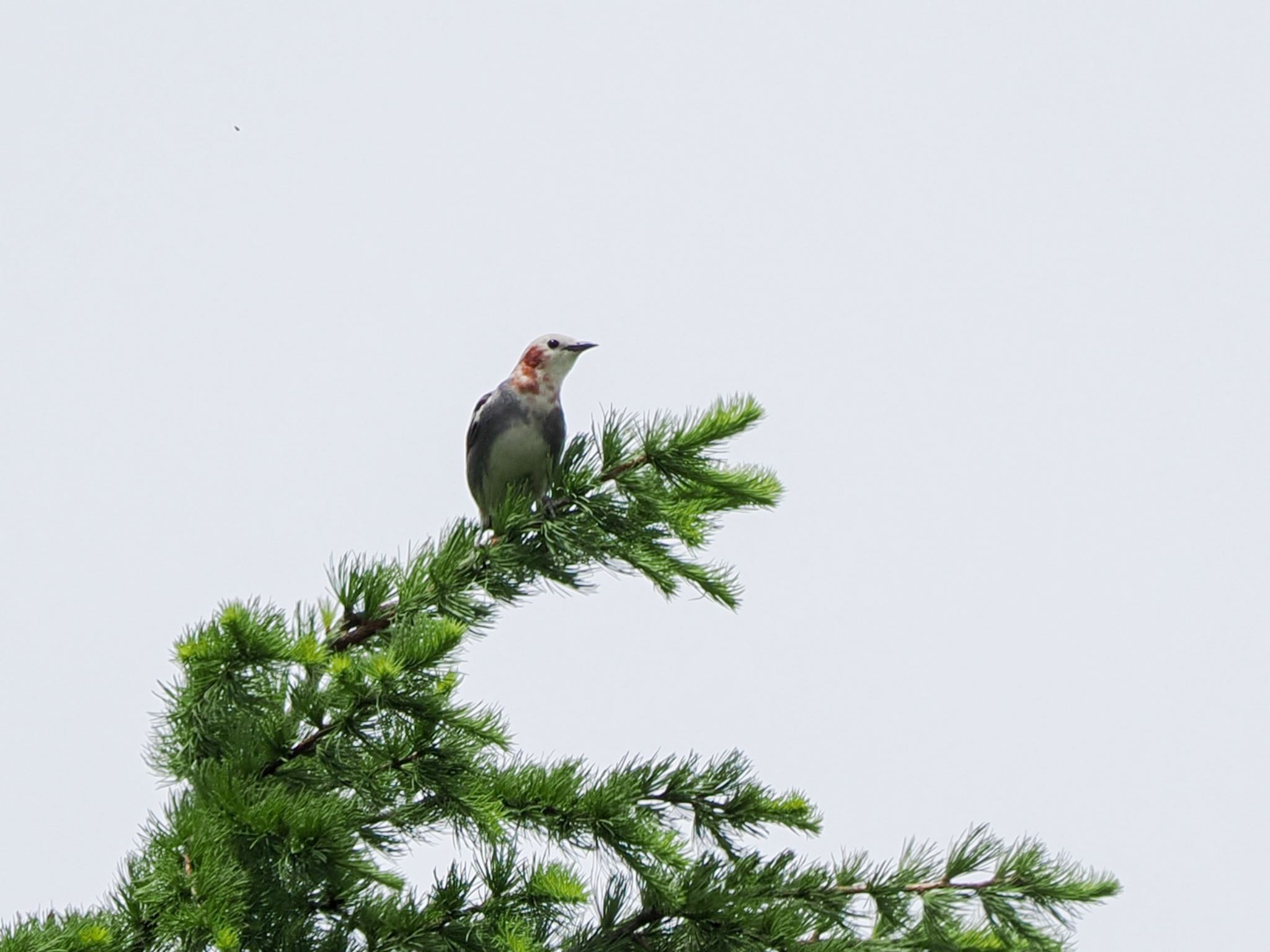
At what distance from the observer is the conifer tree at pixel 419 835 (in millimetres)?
2488

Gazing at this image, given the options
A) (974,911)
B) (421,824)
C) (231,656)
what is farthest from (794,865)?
(231,656)

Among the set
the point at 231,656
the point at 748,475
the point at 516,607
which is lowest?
the point at 231,656

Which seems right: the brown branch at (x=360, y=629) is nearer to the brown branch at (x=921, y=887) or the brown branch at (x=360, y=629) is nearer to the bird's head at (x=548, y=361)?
the brown branch at (x=921, y=887)

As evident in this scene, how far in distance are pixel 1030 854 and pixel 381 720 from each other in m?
1.50

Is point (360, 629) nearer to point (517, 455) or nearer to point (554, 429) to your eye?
point (517, 455)

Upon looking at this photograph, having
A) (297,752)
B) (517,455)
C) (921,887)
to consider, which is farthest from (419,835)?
(517,455)

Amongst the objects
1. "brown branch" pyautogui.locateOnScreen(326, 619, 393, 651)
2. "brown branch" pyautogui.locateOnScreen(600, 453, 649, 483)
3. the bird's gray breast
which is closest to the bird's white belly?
the bird's gray breast

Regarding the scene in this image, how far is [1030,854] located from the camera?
2990mm

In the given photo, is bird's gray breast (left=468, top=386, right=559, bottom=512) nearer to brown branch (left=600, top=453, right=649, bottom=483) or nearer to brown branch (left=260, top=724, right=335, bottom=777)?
brown branch (left=600, top=453, right=649, bottom=483)

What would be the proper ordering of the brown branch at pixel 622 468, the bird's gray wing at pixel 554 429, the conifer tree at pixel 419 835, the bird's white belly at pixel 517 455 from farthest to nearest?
the bird's gray wing at pixel 554 429 < the bird's white belly at pixel 517 455 < the brown branch at pixel 622 468 < the conifer tree at pixel 419 835

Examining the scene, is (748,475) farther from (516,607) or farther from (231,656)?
(231,656)

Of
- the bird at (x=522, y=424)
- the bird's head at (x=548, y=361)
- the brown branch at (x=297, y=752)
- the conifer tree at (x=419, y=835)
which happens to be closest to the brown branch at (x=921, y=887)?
the conifer tree at (x=419, y=835)

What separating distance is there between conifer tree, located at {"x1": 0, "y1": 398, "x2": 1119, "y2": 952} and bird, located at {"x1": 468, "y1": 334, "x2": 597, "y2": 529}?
64.3 inches

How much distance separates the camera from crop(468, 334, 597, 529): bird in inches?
194
